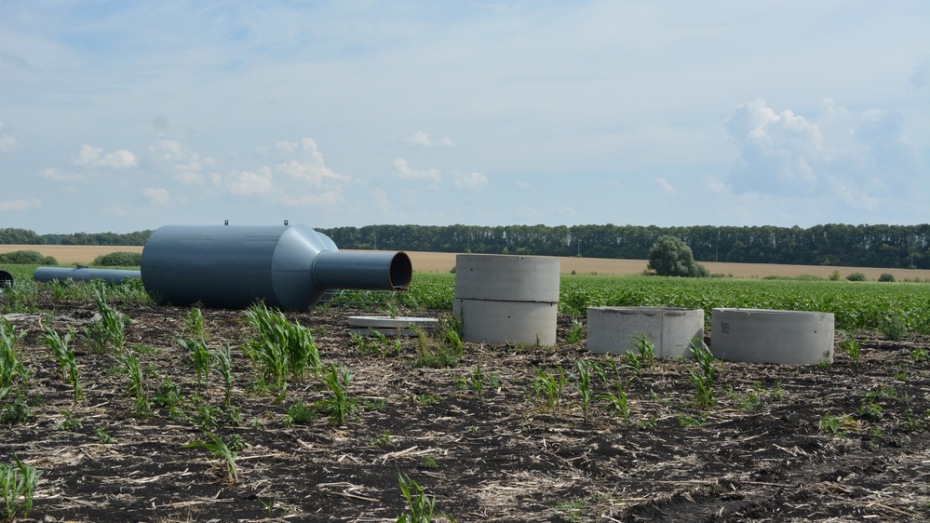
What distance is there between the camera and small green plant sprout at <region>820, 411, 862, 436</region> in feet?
25.7

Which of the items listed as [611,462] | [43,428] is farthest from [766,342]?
[43,428]

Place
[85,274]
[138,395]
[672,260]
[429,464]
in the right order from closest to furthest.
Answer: [429,464] < [138,395] < [85,274] < [672,260]

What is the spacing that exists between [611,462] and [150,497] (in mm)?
3248

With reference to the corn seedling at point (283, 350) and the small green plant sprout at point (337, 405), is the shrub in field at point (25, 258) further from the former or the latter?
the small green plant sprout at point (337, 405)

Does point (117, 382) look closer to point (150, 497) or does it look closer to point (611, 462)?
point (150, 497)

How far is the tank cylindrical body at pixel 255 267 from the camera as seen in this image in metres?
18.1

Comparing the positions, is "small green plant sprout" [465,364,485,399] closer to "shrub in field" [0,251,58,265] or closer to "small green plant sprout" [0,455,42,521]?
"small green plant sprout" [0,455,42,521]

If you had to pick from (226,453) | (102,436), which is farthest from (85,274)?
(226,453)

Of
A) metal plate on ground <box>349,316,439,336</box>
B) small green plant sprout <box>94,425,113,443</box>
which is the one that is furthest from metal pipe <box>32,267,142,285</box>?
small green plant sprout <box>94,425,113,443</box>

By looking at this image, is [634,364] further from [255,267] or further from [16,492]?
[255,267]

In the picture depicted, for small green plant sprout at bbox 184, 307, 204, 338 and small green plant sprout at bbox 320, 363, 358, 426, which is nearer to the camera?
small green plant sprout at bbox 320, 363, 358, 426

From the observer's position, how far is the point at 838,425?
316 inches

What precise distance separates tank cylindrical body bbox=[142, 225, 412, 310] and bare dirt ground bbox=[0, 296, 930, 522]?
23.7 feet

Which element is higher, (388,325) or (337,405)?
(388,325)
